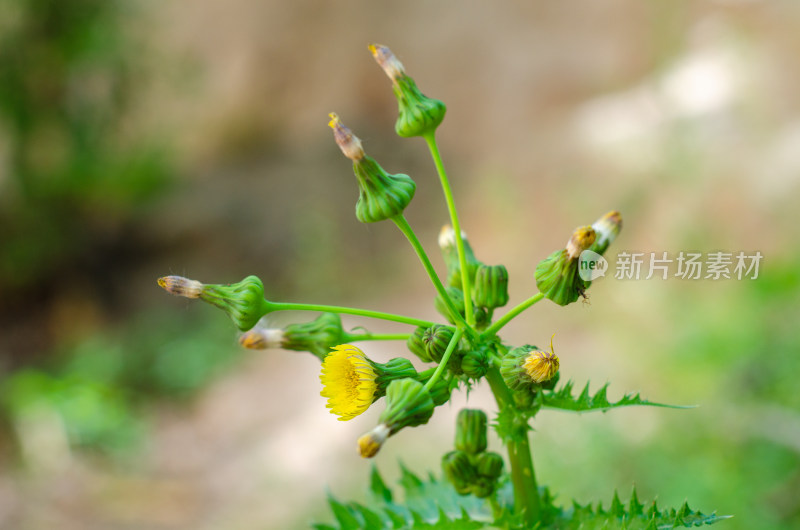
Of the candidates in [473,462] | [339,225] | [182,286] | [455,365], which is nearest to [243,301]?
[182,286]

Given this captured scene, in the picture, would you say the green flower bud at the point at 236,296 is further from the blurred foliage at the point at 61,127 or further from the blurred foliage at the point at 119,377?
the blurred foliage at the point at 61,127

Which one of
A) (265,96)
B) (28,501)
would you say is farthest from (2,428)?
(265,96)

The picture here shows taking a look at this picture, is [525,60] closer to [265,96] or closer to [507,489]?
[265,96]

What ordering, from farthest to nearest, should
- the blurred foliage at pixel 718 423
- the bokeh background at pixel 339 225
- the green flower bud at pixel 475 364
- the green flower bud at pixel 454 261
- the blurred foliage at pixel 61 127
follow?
the blurred foliage at pixel 61 127 → the bokeh background at pixel 339 225 → the blurred foliage at pixel 718 423 → the green flower bud at pixel 454 261 → the green flower bud at pixel 475 364

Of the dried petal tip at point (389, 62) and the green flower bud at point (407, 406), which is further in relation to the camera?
the dried petal tip at point (389, 62)

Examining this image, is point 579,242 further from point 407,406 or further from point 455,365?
point 407,406

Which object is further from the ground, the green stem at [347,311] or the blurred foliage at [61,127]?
the blurred foliage at [61,127]

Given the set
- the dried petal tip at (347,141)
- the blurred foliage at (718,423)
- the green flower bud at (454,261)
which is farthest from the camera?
the blurred foliage at (718,423)

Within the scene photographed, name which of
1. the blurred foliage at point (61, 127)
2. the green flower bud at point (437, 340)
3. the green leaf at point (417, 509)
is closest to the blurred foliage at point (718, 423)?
the green leaf at point (417, 509)
